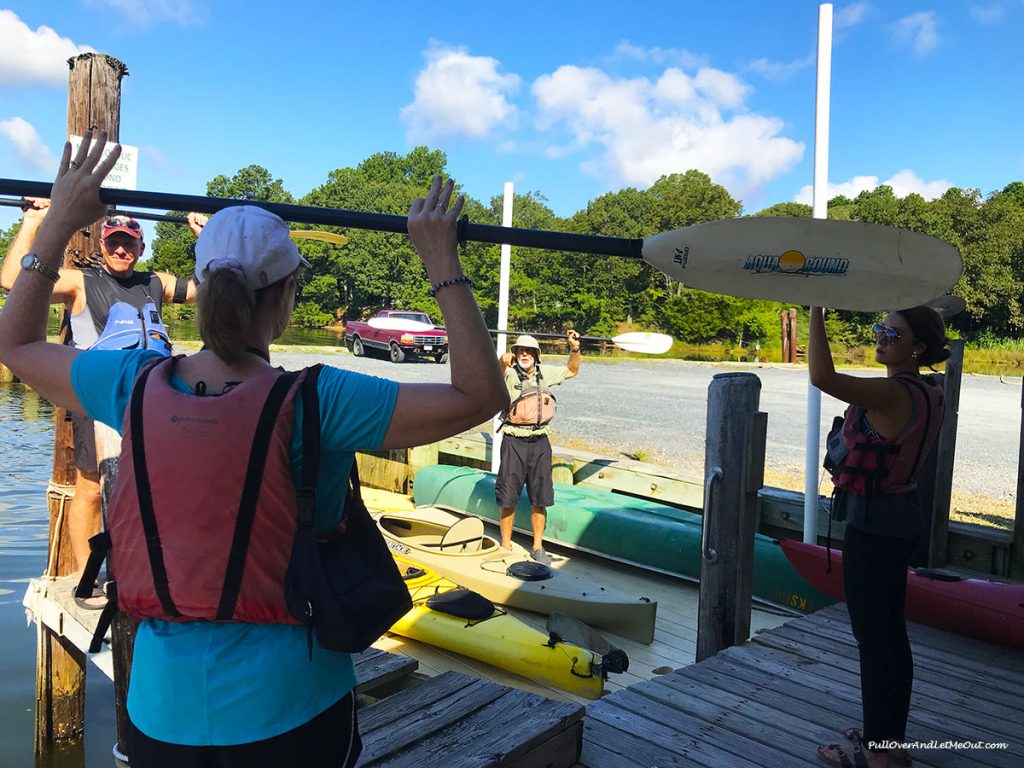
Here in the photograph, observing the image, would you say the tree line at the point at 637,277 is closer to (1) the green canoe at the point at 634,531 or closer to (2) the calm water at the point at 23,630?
(2) the calm water at the point at 23,630

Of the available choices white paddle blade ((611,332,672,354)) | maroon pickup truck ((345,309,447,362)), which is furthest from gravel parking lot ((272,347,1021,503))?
white paddle blade ((611,332,672,354))

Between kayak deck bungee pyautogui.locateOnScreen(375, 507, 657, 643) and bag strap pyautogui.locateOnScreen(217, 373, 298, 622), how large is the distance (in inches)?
153

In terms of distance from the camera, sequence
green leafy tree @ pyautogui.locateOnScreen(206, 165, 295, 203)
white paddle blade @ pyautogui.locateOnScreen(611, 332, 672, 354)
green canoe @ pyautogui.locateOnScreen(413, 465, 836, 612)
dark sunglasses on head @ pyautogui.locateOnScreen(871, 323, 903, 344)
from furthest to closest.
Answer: green leafy tree @ pyautogui.locateOnScreen(206, 165, 295, 203) → white paddle blade @ pyautogui.locateOnScreen(611, 332, 672, 354) → green canoe @ pyautogui.locateOnScreen(413, 465, 836, 612) → dark sunglasses on head @ pyautogui.locateOnScreen(871, 323, 903, 344)

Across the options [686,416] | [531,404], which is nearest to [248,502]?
[531,404]

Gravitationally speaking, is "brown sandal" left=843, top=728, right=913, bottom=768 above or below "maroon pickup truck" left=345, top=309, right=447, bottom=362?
below

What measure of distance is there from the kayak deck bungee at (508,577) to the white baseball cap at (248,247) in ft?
12.9

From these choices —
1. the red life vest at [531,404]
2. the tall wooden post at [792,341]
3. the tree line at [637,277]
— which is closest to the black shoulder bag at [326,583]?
the red life vest at [531,404]

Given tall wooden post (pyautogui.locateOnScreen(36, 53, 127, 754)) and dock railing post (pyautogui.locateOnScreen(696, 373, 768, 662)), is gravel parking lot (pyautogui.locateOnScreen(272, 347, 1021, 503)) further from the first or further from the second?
tall wooden post (pyautogui.locateOnScreen(36, 53, 127, 754))

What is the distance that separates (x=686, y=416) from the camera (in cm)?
1498

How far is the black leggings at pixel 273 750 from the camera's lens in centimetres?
126

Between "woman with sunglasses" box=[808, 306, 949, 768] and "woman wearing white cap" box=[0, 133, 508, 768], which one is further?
"woman with sunglasses" box=[808, 306, 949, 768]

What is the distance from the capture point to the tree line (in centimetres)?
3438

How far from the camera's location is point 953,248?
2.45 metres

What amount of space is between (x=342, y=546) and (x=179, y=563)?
0.26 m
